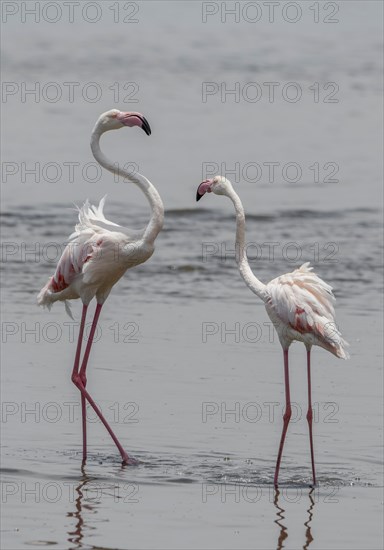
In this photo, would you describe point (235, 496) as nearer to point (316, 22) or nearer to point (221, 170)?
point (221, 170)

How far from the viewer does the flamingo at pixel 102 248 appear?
29.1ft

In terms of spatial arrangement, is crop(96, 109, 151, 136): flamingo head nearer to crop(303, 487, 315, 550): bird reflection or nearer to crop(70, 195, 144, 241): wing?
crop(70, 195, 144, 241): wing

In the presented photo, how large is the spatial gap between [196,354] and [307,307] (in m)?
2.35

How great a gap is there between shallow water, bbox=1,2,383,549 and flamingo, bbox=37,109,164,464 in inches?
20.2

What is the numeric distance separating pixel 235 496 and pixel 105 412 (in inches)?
75.4

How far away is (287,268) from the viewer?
45.9 ft

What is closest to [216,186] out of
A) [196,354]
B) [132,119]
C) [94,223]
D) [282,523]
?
[132,119]

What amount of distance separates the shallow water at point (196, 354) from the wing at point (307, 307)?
31.8 inches

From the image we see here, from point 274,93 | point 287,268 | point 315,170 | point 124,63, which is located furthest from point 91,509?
point 124,63

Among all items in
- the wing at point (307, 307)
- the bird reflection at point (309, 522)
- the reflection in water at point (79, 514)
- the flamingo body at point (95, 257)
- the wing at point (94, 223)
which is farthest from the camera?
the wing at point (94, 223)

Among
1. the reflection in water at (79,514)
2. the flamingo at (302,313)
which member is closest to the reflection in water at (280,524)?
the flamingo at (302,313)

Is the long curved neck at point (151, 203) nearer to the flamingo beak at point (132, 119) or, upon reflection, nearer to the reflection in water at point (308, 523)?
the flamingo beak at point (132, 119)

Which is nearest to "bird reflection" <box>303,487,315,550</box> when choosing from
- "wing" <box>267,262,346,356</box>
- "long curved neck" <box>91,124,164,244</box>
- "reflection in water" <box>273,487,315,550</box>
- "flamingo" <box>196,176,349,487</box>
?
"reflection in water" <box>273,487,315,550</box>

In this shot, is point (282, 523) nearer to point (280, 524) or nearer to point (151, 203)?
point (280, 524)
